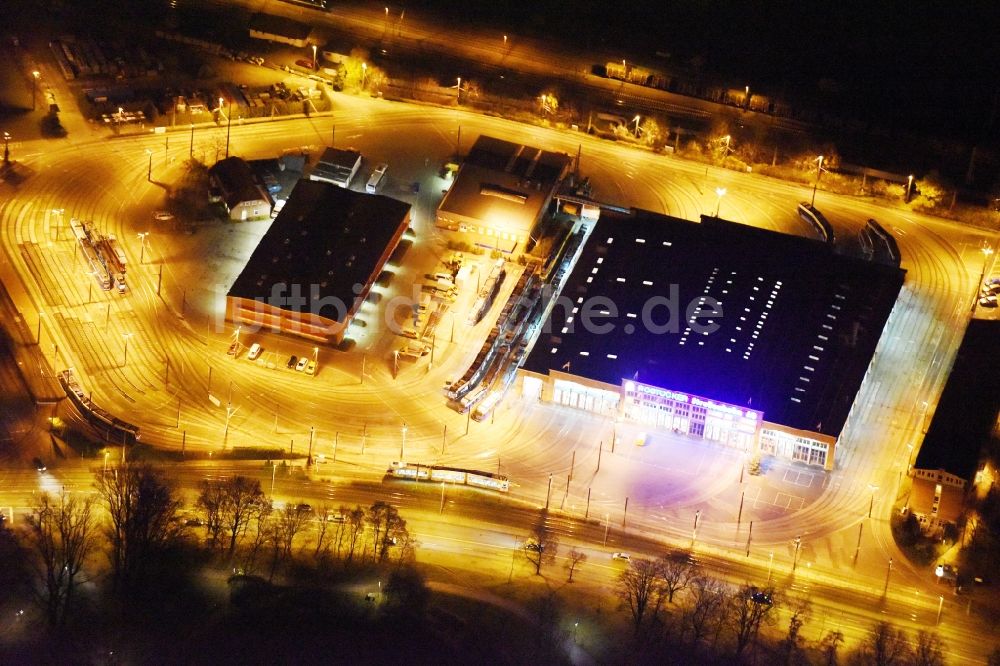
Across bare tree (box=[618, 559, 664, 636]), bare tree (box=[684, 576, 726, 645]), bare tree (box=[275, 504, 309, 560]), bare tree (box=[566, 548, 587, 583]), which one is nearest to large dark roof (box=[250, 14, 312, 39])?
bare tree (box=[275, 504, 309, 560])

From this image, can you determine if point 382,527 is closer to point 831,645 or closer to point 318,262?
point 318,262

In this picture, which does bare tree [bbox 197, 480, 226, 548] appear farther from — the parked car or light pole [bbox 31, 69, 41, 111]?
light pole [bbox 31, 69, 41, 111]

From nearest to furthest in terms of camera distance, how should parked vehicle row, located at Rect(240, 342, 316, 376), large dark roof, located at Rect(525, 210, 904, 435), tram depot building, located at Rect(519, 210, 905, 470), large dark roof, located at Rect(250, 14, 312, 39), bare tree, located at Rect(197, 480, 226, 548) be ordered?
bare tree, located at Rect(197, 480, 226, 548) < tram depot building, located at Rect(519, 210, 905, 470) < large dark roof, located at Rect(525, 210, 904, 435) < parked vehicle row, located at Rect(240, 342, 316, 376) < large dark roof, located at Rect(250, 14, 312, 39)

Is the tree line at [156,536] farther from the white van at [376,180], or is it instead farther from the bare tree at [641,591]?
the white van at [376,180]

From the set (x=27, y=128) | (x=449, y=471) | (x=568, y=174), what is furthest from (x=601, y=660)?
(x=27, y=128)

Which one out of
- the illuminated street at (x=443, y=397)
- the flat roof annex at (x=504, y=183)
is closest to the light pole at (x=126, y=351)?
the illuminated street at (x=443, y=397)

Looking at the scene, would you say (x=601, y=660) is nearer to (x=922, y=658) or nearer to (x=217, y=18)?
(x=922, y=658)

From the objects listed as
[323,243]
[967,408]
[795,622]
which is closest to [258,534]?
[323,243]
